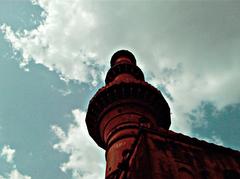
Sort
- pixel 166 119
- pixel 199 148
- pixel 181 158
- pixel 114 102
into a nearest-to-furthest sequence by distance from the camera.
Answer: pixel 181 158 → pixel 199 148 → pixel 114 102 → pixel 166 119

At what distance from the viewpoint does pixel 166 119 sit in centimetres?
1489

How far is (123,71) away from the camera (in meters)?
16.7

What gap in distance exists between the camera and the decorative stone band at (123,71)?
16.7 metres

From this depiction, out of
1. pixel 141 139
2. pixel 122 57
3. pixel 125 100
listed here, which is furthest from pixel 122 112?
pixel 122 57

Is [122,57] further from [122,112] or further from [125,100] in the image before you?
[122,112]

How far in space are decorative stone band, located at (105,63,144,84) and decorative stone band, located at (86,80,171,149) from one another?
241 cm

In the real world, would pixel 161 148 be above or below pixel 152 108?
below

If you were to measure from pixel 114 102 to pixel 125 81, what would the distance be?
1071 millimetres

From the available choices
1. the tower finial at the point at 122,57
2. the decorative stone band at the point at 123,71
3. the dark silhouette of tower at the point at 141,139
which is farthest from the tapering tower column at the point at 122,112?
the tower finial at the point at 122,57

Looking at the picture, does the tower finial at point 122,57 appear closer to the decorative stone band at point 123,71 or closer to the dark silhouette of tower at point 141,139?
the dark silhouette of tower at point 141,139

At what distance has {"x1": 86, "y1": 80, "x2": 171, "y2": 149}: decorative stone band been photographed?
45.7 feet

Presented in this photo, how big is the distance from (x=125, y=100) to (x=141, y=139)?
5.74 metres

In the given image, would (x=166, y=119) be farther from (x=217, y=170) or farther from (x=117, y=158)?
(x=217, y=170)

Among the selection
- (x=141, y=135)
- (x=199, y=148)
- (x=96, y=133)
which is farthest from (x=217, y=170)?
(x=96, y=133)
